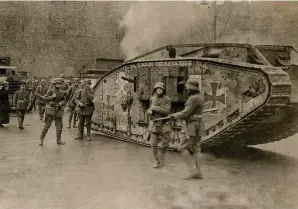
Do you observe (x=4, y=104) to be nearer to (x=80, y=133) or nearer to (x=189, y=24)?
(x=80, y=133)

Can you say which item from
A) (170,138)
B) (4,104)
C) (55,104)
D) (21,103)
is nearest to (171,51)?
(170,138)

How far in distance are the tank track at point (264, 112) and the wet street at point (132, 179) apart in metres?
0.43

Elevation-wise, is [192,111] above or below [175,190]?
above

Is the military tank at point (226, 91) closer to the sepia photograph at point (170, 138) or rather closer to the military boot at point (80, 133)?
the sepia photograph at point (170, 138)

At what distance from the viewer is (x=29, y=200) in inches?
215

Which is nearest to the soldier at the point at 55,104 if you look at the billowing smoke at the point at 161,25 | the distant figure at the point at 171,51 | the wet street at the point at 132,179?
the wet street at the point at 132,179

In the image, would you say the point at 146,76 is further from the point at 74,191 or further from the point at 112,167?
the point at 74,191

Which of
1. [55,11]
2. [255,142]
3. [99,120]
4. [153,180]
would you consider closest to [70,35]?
[55,11]

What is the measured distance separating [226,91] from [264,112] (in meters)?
0.90

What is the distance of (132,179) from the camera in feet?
21.9

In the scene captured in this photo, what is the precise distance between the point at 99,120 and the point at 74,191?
19.8ft

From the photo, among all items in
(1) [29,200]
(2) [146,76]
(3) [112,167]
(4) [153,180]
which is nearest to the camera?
(1) [29,200]

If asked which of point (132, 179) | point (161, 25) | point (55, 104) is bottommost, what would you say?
point (132, 179)

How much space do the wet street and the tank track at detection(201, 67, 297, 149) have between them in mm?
429
